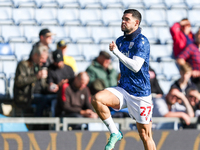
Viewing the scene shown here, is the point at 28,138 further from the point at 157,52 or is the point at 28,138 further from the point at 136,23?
the point at 157,52

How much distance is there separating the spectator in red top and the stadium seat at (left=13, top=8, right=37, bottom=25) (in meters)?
3.47

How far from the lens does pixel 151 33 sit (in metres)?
10.6

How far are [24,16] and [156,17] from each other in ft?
11.9

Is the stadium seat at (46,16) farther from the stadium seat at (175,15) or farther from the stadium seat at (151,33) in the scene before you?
the stadium seat at (175,15)

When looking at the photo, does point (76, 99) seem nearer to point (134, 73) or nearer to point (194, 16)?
point (134, 73)

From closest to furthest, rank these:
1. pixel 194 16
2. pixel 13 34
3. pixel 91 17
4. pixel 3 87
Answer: pixel 3 87 < pixel 13 34 < pixel 91 17 < pixel 194 16

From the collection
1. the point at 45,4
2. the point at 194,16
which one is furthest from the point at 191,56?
the point at 45,4

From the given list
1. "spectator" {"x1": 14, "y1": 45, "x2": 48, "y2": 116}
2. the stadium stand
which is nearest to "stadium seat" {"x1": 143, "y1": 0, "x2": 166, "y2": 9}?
the stadium stand

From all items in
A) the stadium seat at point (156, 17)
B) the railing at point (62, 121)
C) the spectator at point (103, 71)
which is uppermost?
the stadium seat at point (156, 17)

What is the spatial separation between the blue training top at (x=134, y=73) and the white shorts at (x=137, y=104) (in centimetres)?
6

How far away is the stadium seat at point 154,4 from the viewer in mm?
11188

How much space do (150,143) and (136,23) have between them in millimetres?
1507

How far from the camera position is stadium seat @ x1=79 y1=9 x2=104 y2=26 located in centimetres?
1034

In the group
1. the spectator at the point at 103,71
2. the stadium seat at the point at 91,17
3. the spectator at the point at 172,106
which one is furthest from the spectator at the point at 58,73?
the stadium seat at the point at 91,17
